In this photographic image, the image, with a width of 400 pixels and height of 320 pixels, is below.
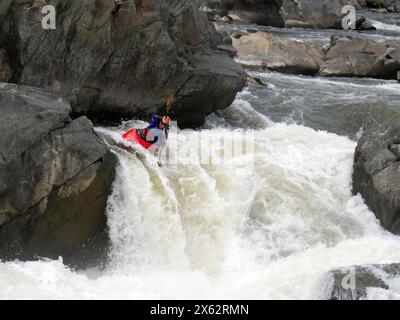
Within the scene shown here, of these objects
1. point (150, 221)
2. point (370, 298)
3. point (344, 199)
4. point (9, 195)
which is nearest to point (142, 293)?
point (150, 221)

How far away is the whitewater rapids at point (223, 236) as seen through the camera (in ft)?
30.9

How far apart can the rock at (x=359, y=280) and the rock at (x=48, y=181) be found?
13.2ft

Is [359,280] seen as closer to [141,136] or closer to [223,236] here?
[223,236]

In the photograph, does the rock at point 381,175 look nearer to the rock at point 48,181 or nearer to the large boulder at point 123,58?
the large boulder at point 123,58

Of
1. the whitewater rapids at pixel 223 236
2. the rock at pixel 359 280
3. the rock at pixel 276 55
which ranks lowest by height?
the rock at pixel 276 55

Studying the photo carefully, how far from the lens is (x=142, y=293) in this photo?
9453 millimetres

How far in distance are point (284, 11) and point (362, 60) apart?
1259cm

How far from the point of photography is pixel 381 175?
12195 mm

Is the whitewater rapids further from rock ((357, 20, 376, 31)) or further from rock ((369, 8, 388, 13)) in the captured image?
rock ((369, 8, 388, 13))

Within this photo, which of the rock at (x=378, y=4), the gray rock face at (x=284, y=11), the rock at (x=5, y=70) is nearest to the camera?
the rock at (x=5, y=70)

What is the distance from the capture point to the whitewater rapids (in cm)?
942
